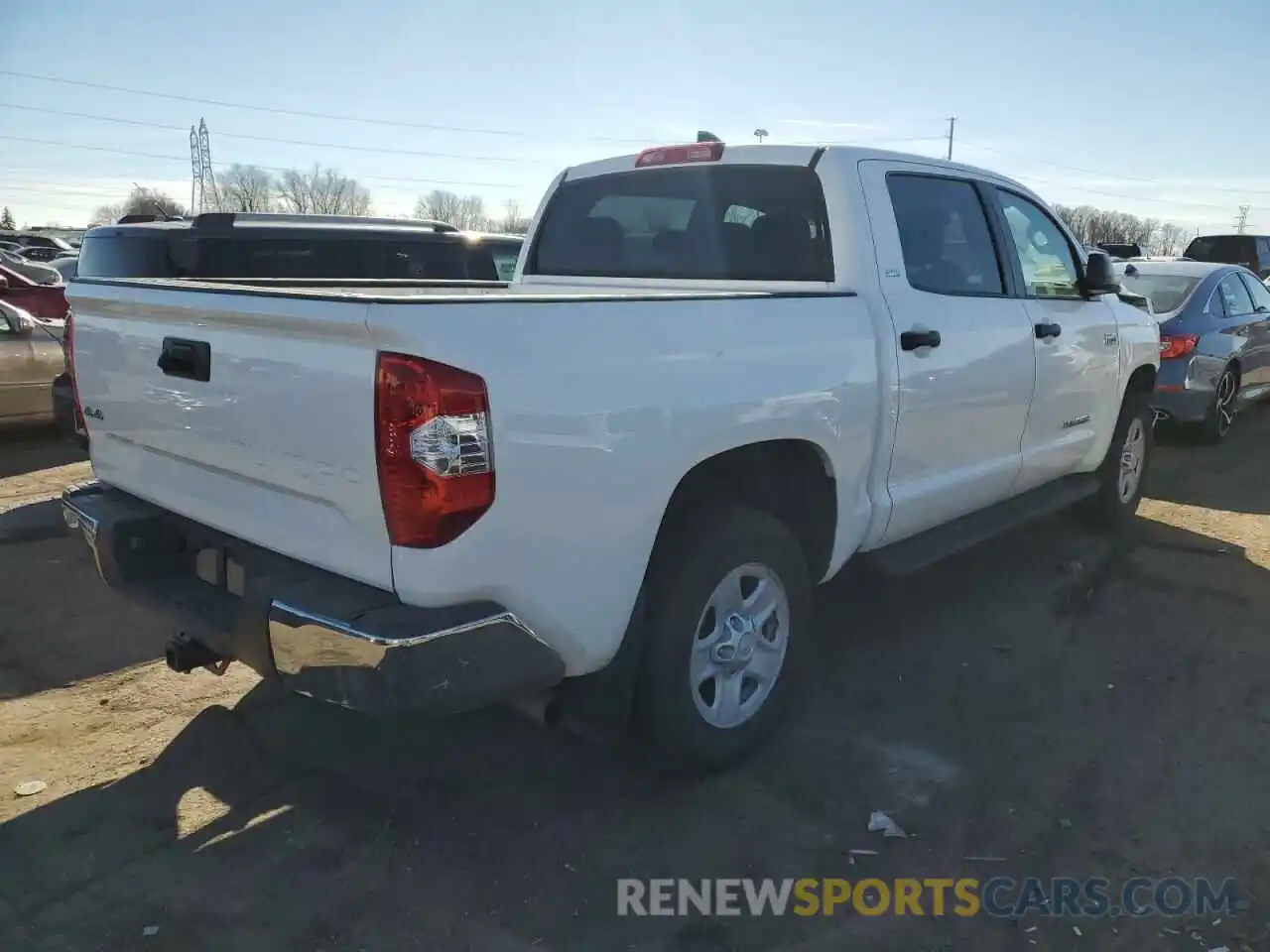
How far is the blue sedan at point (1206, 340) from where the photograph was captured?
8484mm

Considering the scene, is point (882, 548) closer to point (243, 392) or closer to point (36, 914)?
point (243, 392)

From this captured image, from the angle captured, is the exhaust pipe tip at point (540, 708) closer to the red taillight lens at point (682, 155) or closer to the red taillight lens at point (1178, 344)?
the red taillight lens at point (682, 155)

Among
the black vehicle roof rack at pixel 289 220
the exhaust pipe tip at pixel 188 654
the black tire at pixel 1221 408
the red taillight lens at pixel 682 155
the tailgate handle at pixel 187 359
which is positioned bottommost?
the exhaust pipe tip at pixel 188 654

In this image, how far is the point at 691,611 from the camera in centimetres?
302

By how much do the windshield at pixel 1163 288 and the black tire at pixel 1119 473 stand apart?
289 centimetres

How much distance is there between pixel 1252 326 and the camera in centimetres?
927

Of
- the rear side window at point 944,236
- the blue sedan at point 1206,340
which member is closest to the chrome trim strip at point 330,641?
the rear side window at point 944,236

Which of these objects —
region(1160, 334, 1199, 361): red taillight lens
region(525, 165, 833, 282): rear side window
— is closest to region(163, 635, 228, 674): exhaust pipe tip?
region(525, 165, 833, 282): rear side window

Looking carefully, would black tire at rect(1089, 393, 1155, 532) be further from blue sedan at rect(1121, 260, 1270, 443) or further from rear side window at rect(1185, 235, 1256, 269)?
rear side window at rect(1185, 235, 1256, 269)

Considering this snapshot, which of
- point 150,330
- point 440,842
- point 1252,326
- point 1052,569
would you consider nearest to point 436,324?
point 150,330

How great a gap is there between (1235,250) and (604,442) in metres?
22.2

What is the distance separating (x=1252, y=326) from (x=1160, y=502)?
324 cm

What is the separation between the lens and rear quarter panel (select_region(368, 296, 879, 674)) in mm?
2422

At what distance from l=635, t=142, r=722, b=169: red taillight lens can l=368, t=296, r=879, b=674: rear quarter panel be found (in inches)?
53.2
